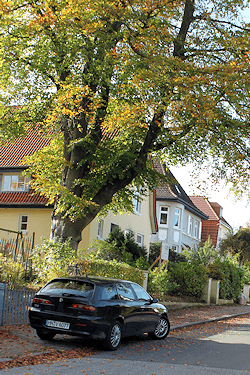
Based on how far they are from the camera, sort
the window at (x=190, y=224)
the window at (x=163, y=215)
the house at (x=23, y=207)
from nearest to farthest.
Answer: the house at (x=23, y=207)
the window at (x=163, y=215)
the window at (x=190, y=224)

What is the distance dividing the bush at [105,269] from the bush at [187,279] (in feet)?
18.9

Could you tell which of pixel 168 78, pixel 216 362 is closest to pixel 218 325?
pixel 216 362

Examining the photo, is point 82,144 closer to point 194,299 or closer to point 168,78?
point 168,78

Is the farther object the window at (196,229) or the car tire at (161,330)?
the window at (196,229)

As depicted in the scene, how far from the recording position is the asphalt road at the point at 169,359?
769cm

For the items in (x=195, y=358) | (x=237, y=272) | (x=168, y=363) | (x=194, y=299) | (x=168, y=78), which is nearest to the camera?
(x=168, y=363)

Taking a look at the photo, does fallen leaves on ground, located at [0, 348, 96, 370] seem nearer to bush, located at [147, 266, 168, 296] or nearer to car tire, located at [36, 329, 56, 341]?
car tire, located at [36, 329, 56, 341]

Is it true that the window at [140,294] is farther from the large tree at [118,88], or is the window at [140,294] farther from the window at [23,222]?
the window at [23,222]

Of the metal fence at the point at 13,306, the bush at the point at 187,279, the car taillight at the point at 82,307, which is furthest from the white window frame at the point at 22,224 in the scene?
the car taillight at the point at 82,307

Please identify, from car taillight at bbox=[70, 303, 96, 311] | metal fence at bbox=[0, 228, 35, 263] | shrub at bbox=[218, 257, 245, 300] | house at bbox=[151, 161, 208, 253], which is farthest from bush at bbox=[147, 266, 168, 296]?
house at bbox=[151, 161, 208, 253]

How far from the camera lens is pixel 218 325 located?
55.0ft

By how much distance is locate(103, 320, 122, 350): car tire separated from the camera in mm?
9445

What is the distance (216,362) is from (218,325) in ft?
26.1

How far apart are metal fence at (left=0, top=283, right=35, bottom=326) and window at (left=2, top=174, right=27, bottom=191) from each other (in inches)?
623
